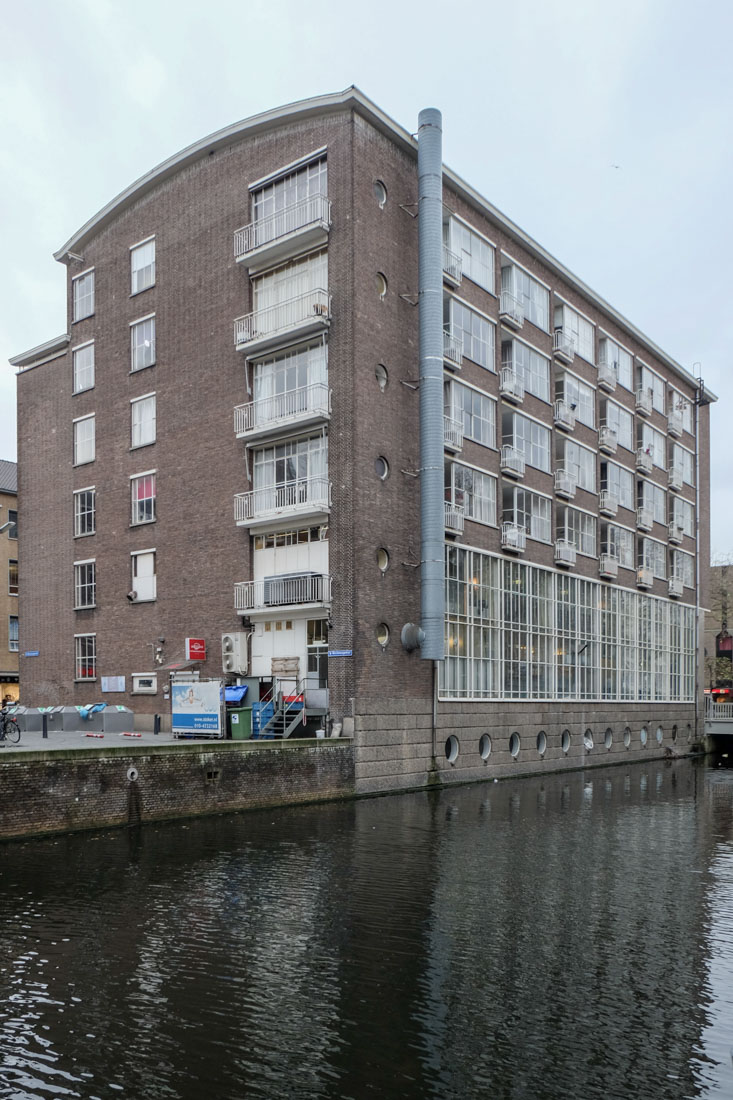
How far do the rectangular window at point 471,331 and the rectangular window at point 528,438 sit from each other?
282 cm

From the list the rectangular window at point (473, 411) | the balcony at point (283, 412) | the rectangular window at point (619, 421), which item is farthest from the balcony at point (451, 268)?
the rectangular window at point (619, 421)

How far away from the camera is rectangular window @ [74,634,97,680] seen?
1576 inches

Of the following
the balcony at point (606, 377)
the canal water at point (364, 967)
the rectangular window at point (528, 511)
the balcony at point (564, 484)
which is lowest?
the canal water at point (364, 967)

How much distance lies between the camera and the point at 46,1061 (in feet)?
28.4


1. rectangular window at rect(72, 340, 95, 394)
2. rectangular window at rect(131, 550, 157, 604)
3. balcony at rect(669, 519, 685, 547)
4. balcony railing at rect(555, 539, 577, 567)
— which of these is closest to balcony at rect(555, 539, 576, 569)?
balcony railing at rect(555, 539, 577, 567)

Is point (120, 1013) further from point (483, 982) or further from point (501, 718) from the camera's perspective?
point (501, 718)

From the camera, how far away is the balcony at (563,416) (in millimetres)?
44625

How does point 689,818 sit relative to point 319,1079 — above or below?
below

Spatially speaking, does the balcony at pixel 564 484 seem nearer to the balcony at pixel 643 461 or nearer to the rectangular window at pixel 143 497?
the balcony at pixel 643 461

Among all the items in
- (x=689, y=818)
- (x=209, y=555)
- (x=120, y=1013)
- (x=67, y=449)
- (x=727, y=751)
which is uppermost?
(x=67, y=449)

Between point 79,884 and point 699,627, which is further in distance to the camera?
point 699,627

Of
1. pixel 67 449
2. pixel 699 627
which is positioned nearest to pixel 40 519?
pixel 67 449

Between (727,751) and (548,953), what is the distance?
184 feet

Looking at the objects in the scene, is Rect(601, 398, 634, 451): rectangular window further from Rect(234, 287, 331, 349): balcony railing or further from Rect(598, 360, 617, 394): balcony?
Rect(234, 287, 331, 349): balcony railing
